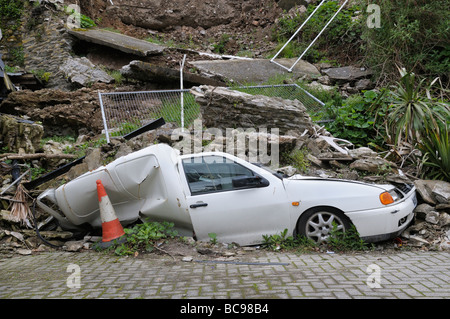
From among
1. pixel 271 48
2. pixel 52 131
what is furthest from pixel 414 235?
pixel 271 48

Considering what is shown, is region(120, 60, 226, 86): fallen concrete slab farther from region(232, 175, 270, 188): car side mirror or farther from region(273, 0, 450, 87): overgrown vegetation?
region(232, 175, 270, 188): car side mirror

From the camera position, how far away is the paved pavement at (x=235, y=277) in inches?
143

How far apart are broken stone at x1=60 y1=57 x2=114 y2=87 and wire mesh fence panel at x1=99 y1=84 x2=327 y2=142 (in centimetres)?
390

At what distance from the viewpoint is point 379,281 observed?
3885mm

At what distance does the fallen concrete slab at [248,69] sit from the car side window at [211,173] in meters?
8.00

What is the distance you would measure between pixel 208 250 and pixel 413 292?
2555mm

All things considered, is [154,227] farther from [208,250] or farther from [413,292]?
[413,292]

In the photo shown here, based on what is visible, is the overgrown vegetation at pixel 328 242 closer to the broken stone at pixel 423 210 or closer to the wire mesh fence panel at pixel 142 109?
the broken stone at pixel 423 210

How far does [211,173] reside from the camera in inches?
218

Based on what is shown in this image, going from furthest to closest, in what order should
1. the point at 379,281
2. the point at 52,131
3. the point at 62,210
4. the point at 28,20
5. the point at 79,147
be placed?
the point at 28,20 < the point at 52,131 < the point at 79,147 < the point at 62,210 < the point at 379,281

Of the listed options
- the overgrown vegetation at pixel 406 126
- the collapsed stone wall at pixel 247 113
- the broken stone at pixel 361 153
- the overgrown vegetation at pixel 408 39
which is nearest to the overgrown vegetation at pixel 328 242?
the overgrown vegetation at pixel 406 126

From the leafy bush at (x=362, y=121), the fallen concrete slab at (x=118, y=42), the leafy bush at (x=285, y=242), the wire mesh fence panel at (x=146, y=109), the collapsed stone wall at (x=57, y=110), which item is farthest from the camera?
the fallen concrete slab at (x=118, y=42)

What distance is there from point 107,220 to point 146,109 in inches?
195

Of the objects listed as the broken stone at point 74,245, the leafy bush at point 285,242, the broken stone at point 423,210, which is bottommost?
the broken stone at point 74,245
